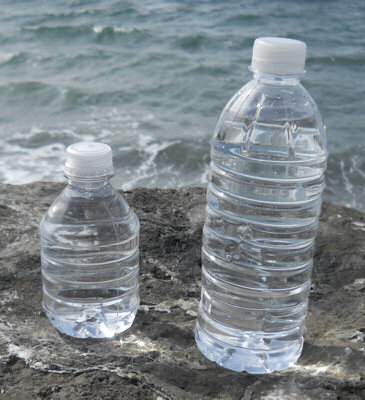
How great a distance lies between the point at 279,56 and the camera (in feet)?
5.46

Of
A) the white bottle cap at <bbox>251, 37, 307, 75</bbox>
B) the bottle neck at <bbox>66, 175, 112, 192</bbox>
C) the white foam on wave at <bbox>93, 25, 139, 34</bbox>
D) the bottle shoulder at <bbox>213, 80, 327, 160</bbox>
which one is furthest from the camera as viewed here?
the white foam on wave at <bbox>93, 25, 139, 34</bbox>

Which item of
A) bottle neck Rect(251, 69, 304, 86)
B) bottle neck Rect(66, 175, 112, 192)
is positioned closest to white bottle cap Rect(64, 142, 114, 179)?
bottle neck Rect(66, 175, 112, 192)

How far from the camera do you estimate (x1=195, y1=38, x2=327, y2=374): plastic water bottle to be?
75.7 inches

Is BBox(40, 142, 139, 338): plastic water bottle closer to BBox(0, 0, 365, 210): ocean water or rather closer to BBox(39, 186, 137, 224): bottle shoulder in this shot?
BBox(39, 186, 137, 224): bottle shoulder

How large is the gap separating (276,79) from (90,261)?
966mm

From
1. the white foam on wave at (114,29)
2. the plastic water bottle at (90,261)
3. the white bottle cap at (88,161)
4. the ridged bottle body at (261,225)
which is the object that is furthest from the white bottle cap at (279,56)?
the white foam on wave at (114,29)

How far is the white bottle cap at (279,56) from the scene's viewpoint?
166 cm

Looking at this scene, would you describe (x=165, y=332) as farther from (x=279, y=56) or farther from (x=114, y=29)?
(x=114, y=29)

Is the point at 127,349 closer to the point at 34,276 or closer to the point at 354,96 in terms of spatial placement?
the point at 34,276

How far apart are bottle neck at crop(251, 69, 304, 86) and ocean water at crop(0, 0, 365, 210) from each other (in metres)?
5.13

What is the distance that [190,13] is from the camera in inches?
523

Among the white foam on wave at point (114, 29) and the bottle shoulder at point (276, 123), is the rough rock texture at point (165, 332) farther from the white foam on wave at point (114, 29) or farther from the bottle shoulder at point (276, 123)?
the white foam on wave at point (114, 29)

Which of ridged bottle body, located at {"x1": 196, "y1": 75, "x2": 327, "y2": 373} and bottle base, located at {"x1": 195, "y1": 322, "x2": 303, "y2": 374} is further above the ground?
ridged bottle body, located at {"x1": 196, "y1": 75, "x2": 327, "y2": 373}

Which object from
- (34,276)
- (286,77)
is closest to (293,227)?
(286,77)
